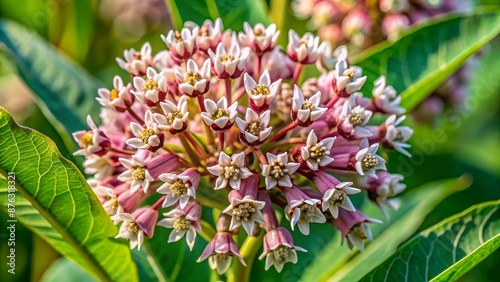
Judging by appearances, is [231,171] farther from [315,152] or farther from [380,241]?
[380,241]

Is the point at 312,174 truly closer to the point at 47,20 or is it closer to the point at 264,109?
the point at 264,109

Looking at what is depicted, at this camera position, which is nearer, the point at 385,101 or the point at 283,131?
the point at 283,131

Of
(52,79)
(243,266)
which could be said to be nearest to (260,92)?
(243,266)

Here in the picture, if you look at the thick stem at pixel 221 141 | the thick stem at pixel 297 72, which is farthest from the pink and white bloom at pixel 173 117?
the thick stem at pixel 297 72

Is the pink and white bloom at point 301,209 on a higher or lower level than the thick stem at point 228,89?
lower

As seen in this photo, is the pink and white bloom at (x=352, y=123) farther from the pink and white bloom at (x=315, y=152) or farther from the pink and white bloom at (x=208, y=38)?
the pink and white bloom at (x=208, y=38)

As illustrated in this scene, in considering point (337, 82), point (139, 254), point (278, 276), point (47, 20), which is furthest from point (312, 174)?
point (47, 20)

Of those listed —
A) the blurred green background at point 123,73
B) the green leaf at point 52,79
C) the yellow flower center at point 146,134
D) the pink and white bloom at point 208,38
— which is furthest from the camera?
the blurred green background at point 123,73

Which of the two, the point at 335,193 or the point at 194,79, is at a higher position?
the point at 194,79
